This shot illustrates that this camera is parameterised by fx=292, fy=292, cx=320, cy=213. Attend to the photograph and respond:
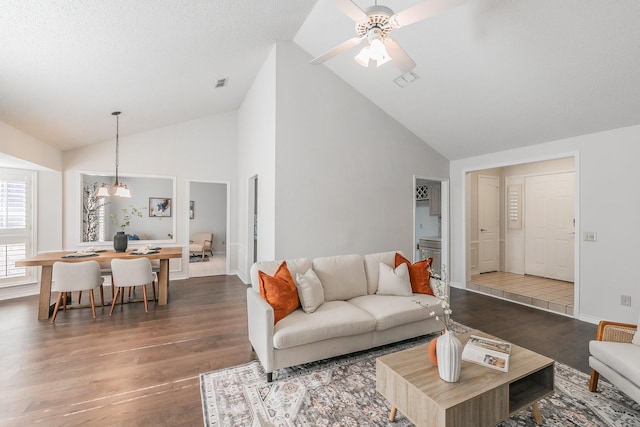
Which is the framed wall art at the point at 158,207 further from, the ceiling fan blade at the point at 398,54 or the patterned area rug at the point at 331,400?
the ceiling fan blade at the point at 398,54

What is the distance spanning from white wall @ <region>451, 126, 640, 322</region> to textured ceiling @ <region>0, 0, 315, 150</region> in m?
4.02

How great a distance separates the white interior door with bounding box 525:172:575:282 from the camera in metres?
5.56

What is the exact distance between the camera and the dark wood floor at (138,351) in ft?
6.84

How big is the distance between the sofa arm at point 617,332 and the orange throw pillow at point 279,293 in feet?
8.30

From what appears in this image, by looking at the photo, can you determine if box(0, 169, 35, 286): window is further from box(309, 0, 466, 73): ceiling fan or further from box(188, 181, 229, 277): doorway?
box(309, 0, 466, 73): ceiling fan

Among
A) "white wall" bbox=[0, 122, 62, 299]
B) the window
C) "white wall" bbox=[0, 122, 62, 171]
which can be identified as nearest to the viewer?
"white wall" bbox=[0, 122, 62, 171]

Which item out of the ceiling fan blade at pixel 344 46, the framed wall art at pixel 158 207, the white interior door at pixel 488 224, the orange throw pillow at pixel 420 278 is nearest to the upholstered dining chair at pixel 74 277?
the ceiling fan blade at pixel 344 46

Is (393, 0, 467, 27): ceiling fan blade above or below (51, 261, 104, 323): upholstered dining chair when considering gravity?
above

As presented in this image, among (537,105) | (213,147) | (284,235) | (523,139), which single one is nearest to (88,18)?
(284,235)

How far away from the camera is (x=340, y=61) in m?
4.39

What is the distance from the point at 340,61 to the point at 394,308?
11.8ft

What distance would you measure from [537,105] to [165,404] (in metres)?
4.97

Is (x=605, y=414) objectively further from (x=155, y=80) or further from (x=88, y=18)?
(x=155, y=80)

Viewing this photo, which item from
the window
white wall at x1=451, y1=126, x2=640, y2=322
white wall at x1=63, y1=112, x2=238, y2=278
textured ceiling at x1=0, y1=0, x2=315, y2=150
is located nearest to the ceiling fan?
textured ceiling at x1=0, y1=0, x2=315, y2=150
